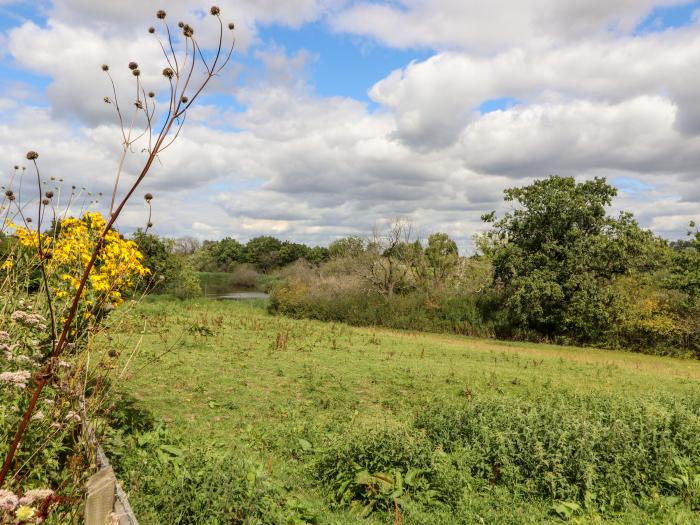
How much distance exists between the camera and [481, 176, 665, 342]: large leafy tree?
73.4 feet

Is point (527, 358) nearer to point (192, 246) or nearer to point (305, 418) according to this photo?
point (305, 418)

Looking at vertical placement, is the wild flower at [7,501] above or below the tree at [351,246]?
below

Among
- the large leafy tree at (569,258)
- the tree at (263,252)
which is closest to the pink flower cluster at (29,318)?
the large leafy tree at (569,258)

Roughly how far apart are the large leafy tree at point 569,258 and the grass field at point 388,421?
10.3 m

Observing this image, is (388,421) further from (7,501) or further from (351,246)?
(351,246)

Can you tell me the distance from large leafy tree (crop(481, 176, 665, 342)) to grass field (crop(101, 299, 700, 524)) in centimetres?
1030

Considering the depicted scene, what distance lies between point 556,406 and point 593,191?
742 inches

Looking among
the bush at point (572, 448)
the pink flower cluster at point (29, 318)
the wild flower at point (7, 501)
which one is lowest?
the bush at point (572, 448)

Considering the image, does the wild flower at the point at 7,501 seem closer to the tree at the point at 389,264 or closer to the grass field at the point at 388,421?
the grass field at the point at 388,421

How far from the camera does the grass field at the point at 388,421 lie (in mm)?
5047

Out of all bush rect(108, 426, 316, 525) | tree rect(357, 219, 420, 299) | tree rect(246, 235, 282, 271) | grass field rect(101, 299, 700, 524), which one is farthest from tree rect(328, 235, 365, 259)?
tree rect(246, 235, 282, 271)

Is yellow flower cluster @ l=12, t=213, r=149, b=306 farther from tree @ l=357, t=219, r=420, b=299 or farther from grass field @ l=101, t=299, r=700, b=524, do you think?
tree @ l=357, t=219, r=420, b=299

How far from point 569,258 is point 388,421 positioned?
63.6 feet

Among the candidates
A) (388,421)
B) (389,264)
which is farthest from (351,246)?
(388,421)
